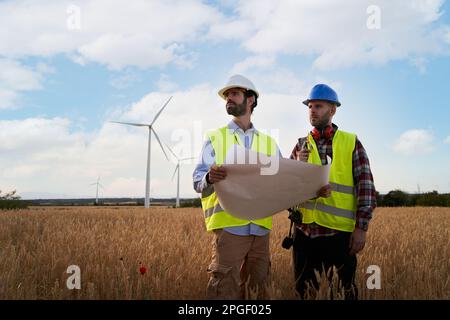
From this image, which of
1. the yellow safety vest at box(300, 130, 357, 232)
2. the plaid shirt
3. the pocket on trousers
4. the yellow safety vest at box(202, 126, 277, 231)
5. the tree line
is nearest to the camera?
the pocket on trousers

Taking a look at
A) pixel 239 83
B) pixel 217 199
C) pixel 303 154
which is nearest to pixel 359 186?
pixel 303 154

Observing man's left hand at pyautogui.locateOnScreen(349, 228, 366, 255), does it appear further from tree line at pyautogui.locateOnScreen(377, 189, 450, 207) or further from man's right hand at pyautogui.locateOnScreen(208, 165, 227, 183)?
tree line at pyautogui.locateOnScreen(377, 189, 450, 207)

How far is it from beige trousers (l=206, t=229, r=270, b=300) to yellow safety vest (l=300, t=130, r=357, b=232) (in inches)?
24.2

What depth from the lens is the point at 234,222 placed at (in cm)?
358

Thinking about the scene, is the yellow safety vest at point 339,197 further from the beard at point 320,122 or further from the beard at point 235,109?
the beard at point 235,109

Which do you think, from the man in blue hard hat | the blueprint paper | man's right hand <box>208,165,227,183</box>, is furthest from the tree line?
man's right hand <box>208,165,227,183</box>

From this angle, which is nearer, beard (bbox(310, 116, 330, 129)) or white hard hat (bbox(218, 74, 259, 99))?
white hard hat (bbox(218, 74, 259, 99))

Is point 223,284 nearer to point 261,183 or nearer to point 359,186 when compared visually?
point 261,183

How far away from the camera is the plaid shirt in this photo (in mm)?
3820

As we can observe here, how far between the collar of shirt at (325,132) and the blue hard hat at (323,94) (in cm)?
25

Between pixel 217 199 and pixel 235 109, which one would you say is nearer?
pixel 217 199

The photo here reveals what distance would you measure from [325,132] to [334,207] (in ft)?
2.43

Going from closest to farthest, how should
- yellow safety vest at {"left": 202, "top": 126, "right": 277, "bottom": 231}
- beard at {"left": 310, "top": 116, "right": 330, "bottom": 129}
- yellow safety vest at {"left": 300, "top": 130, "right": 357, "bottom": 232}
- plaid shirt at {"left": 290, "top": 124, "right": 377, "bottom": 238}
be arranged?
yellow safety vest at {"left": 202, "top": 126, "right": 277, "bottom": 231} < plaid shirt at {"left": 290, "top": 124, "right": 377, "bottom": 238} < yellow safety vest at {"left": 300, "top": 130, "right": 357, "bottom": 232} < beard at {"left": 310, "top": 116, "right": 330, "bottom": 129}

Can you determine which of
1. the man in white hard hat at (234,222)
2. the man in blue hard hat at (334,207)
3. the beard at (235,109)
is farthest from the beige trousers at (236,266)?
the beard at (235,109)
